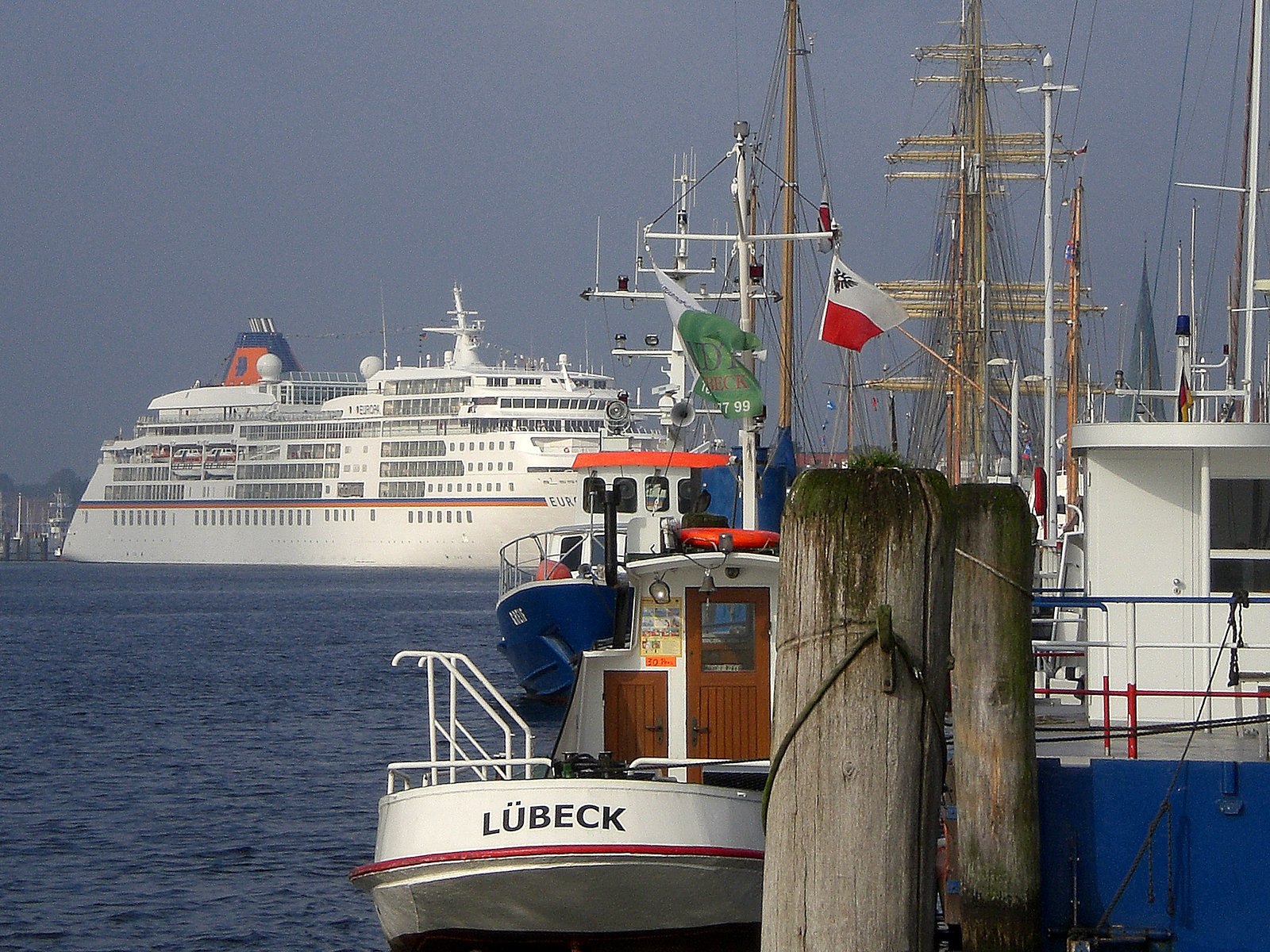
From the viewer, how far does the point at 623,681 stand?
11.8 meters

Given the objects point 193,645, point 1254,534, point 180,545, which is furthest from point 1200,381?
point 180,545

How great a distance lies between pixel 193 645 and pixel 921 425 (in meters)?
22.4

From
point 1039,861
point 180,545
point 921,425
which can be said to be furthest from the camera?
point 180,545

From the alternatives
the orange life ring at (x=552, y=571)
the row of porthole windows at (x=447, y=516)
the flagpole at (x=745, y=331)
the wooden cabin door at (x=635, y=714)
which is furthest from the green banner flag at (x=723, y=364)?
the row of porthole windows at (x=447, y=516)

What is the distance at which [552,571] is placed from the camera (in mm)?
30156

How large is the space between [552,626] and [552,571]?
3.41 m

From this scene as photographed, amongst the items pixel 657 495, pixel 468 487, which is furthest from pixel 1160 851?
pixel 468 487

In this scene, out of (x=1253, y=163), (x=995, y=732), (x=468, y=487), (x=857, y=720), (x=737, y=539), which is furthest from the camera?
(x=468, y=487)

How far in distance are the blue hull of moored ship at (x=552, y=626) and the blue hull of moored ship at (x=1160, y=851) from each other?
687 inches

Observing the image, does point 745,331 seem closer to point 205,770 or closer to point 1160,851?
point 1160,851

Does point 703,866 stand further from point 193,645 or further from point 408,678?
point 193,645

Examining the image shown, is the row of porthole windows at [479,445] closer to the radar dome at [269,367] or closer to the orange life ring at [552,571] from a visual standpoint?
the radar dome at [269,367]

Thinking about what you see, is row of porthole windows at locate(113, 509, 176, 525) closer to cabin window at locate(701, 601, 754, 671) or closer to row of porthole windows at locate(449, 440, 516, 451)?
row of porthole windows at locate(449, 440, 516, 451)

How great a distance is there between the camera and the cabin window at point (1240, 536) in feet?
35.2
